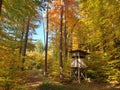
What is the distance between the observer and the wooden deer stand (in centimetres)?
1797

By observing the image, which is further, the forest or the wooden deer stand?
the wooden deer stand

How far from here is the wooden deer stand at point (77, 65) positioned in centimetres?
1797

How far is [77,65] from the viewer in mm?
18125

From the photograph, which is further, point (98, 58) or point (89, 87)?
point (98, 58)

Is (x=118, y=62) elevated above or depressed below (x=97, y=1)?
below

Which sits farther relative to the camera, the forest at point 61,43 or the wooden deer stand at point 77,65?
the wooden deer stand at point 77,65

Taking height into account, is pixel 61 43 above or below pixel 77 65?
above

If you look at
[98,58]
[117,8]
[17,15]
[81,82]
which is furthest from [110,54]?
[17,15]

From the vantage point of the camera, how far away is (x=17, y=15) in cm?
867

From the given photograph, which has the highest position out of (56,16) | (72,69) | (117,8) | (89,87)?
(56,16)

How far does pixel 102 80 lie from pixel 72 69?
2764mm

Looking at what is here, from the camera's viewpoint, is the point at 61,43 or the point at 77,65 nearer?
the point at 77,65

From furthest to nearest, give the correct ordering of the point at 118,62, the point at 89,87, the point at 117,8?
the point at 118,62
the point at 89,87
the point at 117,8

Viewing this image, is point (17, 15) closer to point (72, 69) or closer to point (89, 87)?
point (89, 87)
